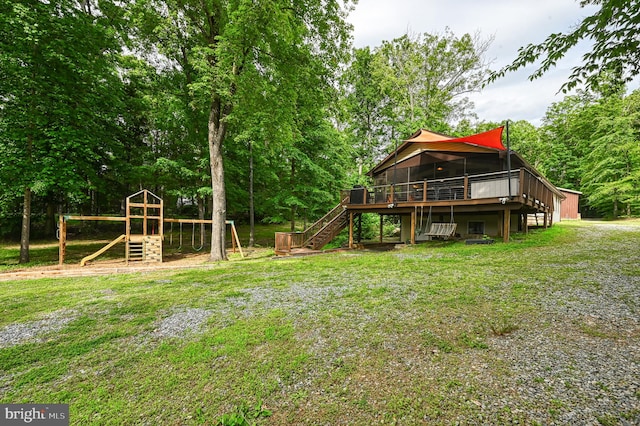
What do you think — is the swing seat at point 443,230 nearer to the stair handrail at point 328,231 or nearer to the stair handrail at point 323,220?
the stair handrail at point 328,231

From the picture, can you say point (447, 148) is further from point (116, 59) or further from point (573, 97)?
point (573, 97)

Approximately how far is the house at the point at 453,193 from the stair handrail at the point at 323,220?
57 mm

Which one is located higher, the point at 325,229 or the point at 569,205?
the point at 569,205

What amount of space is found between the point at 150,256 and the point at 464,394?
12.9m

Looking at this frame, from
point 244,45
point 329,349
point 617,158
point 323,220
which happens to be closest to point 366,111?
point 323,220

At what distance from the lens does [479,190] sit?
419 inches

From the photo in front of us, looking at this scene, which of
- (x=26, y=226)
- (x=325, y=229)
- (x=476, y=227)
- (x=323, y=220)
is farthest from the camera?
(x=323, y=220)

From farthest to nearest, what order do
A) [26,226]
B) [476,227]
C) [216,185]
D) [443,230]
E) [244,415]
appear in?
[476,227] → [216,185] → [443,230] → [26,226] → [244,415]

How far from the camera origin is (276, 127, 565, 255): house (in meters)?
10.5

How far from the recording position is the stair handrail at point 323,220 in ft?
48.5

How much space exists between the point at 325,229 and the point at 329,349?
11024mm

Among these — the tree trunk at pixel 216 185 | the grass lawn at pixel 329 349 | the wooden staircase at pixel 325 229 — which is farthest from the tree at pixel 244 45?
the grass lawn at pixel 329 349

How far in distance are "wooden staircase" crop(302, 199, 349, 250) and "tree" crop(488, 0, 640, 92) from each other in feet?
36.2

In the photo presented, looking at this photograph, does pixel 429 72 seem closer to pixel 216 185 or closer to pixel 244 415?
pixel 216 185
